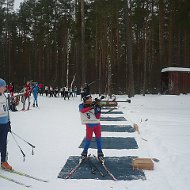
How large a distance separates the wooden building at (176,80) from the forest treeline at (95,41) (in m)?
2.35

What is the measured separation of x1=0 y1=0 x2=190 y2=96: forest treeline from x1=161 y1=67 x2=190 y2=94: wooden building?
2.35 meters

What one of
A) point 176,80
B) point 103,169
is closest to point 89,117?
point 103,169

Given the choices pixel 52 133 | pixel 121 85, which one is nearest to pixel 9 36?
pixel 121 85

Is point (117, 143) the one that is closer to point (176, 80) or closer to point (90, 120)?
point (90, 120)

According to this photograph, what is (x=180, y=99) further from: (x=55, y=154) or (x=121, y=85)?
(x=121, y=85)

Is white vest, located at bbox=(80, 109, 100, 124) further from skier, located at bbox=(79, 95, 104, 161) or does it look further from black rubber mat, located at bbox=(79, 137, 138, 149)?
black rubber mat, located at bbox=(79, 137, 138, 149)

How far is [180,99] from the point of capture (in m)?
24.7

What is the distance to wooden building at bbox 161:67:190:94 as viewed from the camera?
29734mm

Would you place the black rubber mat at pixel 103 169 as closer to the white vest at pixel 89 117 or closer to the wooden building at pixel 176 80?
the white vest at pixel 89 117

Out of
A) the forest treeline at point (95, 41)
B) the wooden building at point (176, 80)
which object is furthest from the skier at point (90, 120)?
the wooden building at point (176, 80)

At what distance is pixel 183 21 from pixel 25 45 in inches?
1306

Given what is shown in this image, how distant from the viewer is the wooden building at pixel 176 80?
97.6ft

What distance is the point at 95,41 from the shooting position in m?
45.1

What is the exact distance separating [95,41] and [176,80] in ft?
58.6
